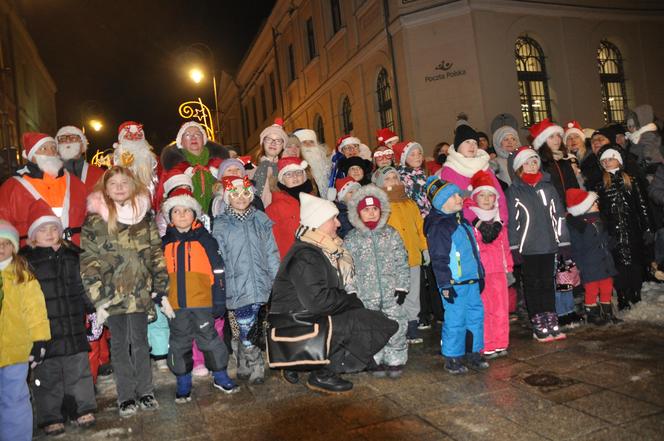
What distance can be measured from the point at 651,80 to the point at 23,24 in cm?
3362

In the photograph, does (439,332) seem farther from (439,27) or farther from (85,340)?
(439,27)

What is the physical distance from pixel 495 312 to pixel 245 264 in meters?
2.58

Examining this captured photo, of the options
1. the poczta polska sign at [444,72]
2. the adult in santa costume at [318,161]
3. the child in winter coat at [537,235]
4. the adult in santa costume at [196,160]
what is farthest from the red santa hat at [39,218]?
the poczta polska sign at [444,72]

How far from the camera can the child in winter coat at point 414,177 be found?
662cm

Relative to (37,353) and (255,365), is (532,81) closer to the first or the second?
(255,365)

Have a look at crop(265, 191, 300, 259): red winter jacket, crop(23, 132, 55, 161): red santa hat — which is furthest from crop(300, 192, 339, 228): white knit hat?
crop(23, 132, 55, 161): red santa hat

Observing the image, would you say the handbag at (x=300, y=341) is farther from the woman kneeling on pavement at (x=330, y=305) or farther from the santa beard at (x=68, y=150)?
the santa beard at (x=68, y=150)

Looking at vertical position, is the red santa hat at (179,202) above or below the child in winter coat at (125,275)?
above

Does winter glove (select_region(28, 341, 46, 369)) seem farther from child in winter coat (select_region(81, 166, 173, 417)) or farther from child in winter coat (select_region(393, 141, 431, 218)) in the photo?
child in winter coat (select_region(393, 141, 431, 218))

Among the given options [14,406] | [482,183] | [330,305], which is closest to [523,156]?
[482,183]

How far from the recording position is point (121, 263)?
454 centimetres

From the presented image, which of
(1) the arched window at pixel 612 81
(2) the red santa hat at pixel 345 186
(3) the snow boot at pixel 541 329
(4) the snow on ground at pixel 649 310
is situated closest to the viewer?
(3) the snow boot at pixel 541 329

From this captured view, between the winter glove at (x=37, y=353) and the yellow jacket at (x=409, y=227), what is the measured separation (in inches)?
143

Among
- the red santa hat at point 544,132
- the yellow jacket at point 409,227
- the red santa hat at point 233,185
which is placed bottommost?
the yellow jacket at point 409,227
